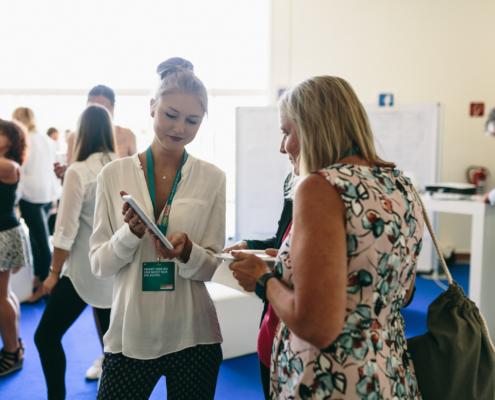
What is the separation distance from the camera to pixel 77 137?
2361 mm

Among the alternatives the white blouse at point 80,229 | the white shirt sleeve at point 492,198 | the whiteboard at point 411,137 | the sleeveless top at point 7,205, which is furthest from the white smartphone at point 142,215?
the whiteboard at point 411,137

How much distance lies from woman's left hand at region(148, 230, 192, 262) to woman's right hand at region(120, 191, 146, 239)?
5 centimetres

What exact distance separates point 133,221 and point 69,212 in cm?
104

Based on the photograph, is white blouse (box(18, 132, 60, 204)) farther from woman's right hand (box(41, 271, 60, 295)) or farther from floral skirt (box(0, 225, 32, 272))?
woman's right hand (box(41, 271, 60, 295))

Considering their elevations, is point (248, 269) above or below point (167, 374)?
above

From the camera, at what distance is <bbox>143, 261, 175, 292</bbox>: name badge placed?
54.5 inches

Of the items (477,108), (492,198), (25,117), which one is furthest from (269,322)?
(477,108)

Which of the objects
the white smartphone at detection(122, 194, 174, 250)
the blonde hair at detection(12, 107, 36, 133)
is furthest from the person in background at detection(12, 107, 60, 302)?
the white smartphone at detection(122, 194, 174, 250)

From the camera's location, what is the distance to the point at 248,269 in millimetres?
1179

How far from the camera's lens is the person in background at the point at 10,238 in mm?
2836

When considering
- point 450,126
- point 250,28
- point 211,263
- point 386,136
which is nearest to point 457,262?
point 450,126

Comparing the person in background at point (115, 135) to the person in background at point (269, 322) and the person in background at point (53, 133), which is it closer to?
the person in background at point (269, 322)

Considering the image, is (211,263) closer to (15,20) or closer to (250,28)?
(250,28)

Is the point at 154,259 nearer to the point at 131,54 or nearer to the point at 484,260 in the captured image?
the point at 484,260
